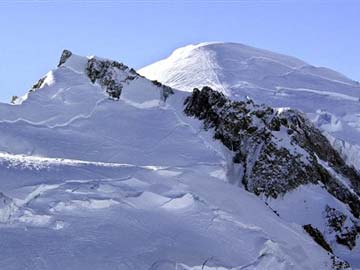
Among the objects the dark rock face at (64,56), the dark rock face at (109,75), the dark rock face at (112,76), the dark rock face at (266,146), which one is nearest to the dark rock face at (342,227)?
the dark rock face at (266,146)

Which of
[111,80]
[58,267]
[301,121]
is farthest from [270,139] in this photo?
[58,267]

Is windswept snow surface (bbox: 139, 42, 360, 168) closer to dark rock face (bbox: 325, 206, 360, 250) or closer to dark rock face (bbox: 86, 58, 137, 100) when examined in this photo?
dark rock face (bbox: 325, 206, 360, 250)

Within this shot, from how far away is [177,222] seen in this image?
12211mm

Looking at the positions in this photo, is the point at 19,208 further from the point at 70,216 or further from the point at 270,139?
the point at 270,139

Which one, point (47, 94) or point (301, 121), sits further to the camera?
point (301, 121)

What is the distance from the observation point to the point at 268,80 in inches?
1847

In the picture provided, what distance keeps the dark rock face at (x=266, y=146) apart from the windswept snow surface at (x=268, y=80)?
42.4 ft

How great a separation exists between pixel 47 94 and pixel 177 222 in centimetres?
1315

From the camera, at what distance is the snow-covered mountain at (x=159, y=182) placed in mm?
10898

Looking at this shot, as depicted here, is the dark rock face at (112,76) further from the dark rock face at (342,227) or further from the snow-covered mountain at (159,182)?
the dark rock face at (342,227)

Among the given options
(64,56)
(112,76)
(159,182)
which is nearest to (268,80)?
(64,56)

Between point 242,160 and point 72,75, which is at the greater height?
point 72,75

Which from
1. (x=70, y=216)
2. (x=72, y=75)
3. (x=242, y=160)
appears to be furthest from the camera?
(x=72, y=75)

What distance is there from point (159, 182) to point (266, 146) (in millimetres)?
8799
